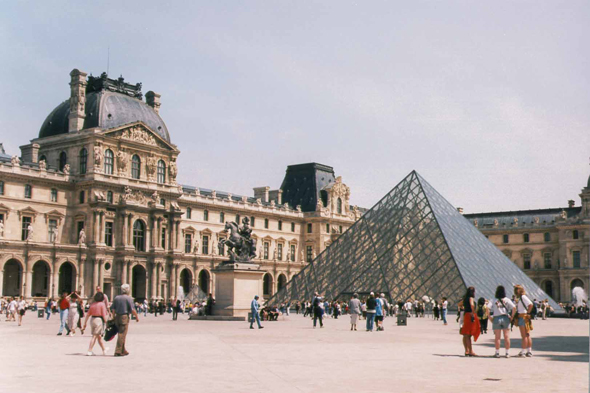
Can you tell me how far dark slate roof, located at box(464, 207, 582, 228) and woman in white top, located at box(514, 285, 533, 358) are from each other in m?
78.3

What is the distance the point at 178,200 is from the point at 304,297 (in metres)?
26.0

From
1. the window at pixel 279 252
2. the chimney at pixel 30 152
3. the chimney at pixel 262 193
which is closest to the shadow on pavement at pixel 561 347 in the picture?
the chimney at pixel 30 152

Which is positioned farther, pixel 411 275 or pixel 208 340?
pixel 411 275

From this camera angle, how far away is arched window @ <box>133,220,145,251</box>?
6103 centimetres

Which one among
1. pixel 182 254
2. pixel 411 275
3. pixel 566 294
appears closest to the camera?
pixel 411 275

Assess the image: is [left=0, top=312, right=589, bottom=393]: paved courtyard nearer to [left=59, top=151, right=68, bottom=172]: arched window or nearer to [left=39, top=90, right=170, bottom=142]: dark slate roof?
[left=39, top=90, right=170, bottom=142]: dark slate roof

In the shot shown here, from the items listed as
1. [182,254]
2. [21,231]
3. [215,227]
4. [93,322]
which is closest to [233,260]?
[93,322]

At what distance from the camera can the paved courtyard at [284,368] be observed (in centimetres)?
952

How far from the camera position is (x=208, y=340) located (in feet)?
59.9

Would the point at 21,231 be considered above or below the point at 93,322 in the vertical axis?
above

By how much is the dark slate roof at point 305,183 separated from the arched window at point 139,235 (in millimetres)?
25181

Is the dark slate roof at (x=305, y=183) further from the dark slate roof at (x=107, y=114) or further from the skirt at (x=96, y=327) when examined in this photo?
the skirt at (x=96, y=327)

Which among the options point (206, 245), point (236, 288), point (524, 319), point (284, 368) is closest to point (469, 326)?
point (524, 319)

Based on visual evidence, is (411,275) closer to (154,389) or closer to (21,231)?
(21,231)
